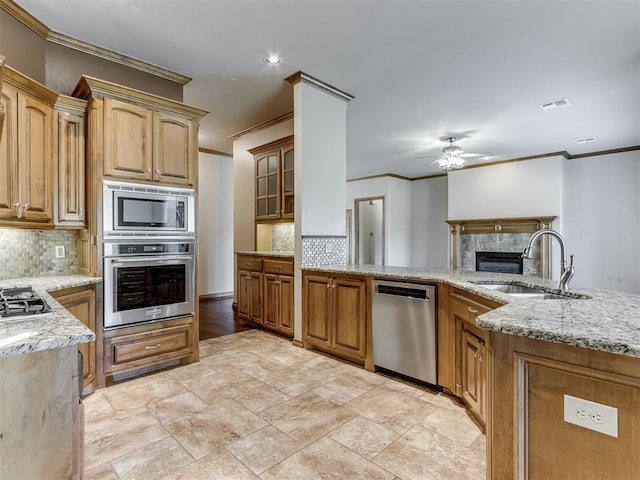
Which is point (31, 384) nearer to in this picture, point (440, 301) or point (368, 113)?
point (440, 301)

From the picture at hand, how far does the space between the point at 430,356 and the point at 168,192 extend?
2.59 metres

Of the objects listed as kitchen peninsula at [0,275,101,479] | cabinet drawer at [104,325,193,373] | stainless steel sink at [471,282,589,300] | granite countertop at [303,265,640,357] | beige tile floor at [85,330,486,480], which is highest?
granite countertop at [303,265,640,357]

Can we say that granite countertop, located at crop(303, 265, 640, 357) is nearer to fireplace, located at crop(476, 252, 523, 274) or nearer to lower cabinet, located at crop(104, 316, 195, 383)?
lower cabinet, located at crop(104, 316, 195, 383)

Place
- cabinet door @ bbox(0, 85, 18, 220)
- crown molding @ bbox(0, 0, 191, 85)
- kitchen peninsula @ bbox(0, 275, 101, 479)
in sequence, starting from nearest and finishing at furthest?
kitchen peninsula @ bbox(0, 275, 101, 479), cabinet door @ bbox(0, 85, 18, 220), crown molding @ bbox(0, 0, 191, 85)

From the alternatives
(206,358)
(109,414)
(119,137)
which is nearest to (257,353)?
(206,358)

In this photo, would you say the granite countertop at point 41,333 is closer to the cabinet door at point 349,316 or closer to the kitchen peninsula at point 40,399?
the kitchen peninsula at point 40,399

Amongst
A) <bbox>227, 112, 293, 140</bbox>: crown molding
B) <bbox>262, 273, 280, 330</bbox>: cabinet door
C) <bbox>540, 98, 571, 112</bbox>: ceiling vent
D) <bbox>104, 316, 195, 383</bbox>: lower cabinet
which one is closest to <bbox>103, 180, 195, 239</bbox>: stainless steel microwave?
<bbox>104, 316, 195, 383</bbox>: lower cabinet

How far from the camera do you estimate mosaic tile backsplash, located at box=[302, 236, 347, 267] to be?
362 centimetres

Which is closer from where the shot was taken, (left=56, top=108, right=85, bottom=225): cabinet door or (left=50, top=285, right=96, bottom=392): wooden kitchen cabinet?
(left=50, top=285, right=96, bottom=392): wooden kitchen cabinet

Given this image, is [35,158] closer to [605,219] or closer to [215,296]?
[215,296]

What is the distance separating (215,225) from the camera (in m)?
6.53

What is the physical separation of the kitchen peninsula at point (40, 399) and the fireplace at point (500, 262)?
24.1 ft

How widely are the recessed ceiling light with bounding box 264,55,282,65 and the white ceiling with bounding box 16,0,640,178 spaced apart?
66 millimetres

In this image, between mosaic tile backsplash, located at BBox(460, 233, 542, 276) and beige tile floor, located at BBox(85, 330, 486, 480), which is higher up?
mosaic tile backsplash, located at BBox(460, 233, 542, 276)
